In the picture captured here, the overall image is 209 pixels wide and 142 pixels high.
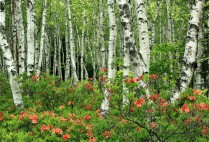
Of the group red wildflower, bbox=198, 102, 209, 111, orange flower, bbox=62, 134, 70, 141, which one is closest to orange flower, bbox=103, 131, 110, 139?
orange flower, bbox=62, 134, 70, 141

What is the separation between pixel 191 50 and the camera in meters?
6.10

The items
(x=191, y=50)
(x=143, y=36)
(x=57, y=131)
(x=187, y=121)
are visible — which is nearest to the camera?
(x=187, y=121)

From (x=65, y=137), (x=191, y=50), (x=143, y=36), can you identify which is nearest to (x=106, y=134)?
(x=65, y=137)

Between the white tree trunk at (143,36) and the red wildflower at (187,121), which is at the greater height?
the white tree trunk at (143,36)

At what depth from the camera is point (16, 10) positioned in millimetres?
12984

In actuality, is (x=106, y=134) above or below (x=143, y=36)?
below

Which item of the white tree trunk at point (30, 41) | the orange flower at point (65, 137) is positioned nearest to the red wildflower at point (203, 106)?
the orange flower at point (65, 137)

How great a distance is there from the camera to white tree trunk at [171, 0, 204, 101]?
19.9 ft

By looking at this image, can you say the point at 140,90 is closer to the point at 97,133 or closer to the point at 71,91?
the point at 97,133

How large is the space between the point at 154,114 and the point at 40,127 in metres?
3.00

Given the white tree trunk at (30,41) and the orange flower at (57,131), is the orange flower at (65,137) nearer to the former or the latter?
the orange flower at (57,131)

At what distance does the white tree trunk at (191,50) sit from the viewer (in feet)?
19.9

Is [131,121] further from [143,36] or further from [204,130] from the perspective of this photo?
[143,36]

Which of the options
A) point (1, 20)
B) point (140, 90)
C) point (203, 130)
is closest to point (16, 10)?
point (1, 20)
